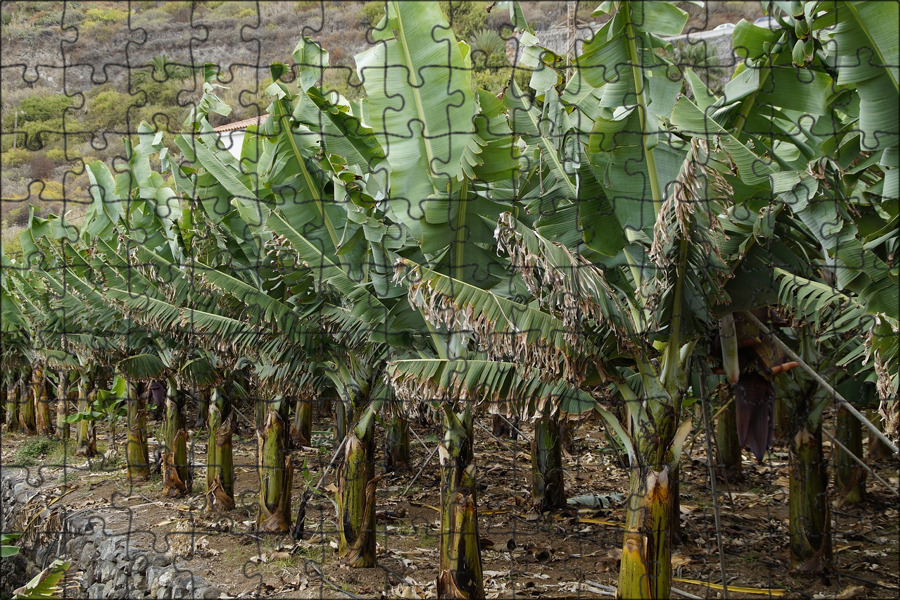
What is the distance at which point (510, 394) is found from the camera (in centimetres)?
414

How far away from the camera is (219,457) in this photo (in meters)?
7.15

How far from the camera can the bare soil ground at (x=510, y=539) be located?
5.16m

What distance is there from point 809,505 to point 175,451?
6286mm

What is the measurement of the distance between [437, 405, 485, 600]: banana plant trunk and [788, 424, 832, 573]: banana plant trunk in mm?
2729

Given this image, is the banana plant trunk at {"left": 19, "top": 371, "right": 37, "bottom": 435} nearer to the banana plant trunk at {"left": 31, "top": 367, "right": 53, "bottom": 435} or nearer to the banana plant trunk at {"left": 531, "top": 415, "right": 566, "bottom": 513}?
the banana plant trunk at {"left": 31, "top": 367, "right": 53, "bottom": 435}

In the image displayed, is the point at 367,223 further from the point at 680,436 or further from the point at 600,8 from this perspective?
the point at 680,436

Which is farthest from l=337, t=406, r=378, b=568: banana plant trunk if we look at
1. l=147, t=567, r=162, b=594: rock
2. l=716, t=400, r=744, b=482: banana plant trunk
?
l=716, t=400, r=744, b=482: banana plant trunk

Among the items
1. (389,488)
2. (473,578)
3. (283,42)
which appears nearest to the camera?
(473,578)

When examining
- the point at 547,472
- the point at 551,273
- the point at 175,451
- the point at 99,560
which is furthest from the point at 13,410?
the point at 551,273

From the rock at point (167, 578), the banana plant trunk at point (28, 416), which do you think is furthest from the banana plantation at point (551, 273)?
the banana plant trunk at point (28, 416)

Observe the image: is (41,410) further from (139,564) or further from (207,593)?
(207,593)

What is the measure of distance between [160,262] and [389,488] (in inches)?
151

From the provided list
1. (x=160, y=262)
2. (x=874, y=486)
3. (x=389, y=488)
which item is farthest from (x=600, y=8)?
(x=874, y=486)

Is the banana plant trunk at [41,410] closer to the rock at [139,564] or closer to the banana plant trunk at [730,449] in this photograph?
the rock at [139,564]
